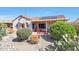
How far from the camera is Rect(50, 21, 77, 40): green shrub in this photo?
3205 millimetres

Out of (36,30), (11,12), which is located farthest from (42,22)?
(11,12)

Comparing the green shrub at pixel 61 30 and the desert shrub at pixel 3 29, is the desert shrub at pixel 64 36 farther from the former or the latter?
the desert shrub at pixel 3 29

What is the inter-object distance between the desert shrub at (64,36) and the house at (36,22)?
1.9 inches

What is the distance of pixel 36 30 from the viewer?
3.25 meters

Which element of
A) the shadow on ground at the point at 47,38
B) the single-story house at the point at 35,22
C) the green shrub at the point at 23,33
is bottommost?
the shadow on ground at the point at 47,38

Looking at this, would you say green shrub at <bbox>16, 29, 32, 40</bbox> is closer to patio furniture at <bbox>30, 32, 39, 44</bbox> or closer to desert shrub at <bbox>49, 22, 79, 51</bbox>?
patio furniture at <bbox>30, 32, 39, 44</bbox>

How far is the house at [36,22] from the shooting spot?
10.5 ft

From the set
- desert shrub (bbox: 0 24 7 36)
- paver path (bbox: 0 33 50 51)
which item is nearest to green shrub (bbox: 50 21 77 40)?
paver path (bbox: 0 33 50 51)

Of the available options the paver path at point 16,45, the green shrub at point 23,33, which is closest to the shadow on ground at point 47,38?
the paver path at point 16,45

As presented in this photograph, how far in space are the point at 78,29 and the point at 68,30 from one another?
93 mm

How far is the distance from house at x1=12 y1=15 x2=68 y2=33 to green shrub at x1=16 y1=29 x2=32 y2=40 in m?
0.04

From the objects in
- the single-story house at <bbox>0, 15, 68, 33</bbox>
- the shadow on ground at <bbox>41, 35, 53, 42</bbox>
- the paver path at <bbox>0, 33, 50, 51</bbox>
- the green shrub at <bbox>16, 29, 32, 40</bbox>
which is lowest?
the paver path at <bbox>0, 33, 50, 51</bbox>

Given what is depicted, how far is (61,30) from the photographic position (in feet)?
10.6
